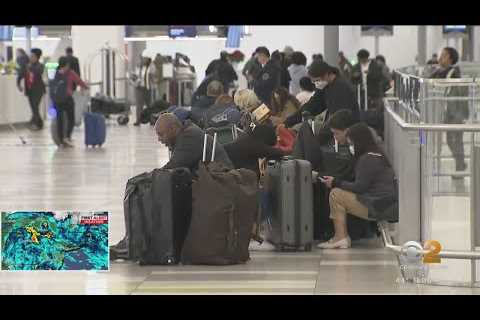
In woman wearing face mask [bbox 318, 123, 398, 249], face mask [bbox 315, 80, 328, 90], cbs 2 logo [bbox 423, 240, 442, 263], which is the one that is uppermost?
face mask [bbox 315, 80, 328, 90]

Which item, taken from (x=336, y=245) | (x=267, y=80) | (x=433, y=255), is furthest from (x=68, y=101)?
(x=433, y=255)

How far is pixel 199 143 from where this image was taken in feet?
34.6

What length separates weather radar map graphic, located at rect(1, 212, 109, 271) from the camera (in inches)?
357

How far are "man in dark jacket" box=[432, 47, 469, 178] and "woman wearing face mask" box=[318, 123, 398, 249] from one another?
2.02ft

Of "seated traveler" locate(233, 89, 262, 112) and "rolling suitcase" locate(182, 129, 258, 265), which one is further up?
"seated traveler" locate(233, 89, 262, 112)

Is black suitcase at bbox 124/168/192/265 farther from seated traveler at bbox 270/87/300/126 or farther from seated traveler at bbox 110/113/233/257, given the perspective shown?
seated traveler at bbox 270/87/300/126

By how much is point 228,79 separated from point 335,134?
1465 centimetres

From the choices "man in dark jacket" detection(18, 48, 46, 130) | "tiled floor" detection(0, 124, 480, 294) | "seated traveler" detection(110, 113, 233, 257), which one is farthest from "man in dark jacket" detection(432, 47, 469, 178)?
"man in dark jacket" detection(18, 48, 46, 130)

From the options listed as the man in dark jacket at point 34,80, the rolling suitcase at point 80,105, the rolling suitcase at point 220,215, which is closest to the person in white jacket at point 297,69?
the rolling suitcase at point 80,105

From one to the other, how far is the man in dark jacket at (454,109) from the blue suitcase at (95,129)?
29.5 ft

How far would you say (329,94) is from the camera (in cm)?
1309

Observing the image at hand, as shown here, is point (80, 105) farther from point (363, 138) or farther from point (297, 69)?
point (363, 138)

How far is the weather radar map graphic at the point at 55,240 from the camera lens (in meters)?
9.06
